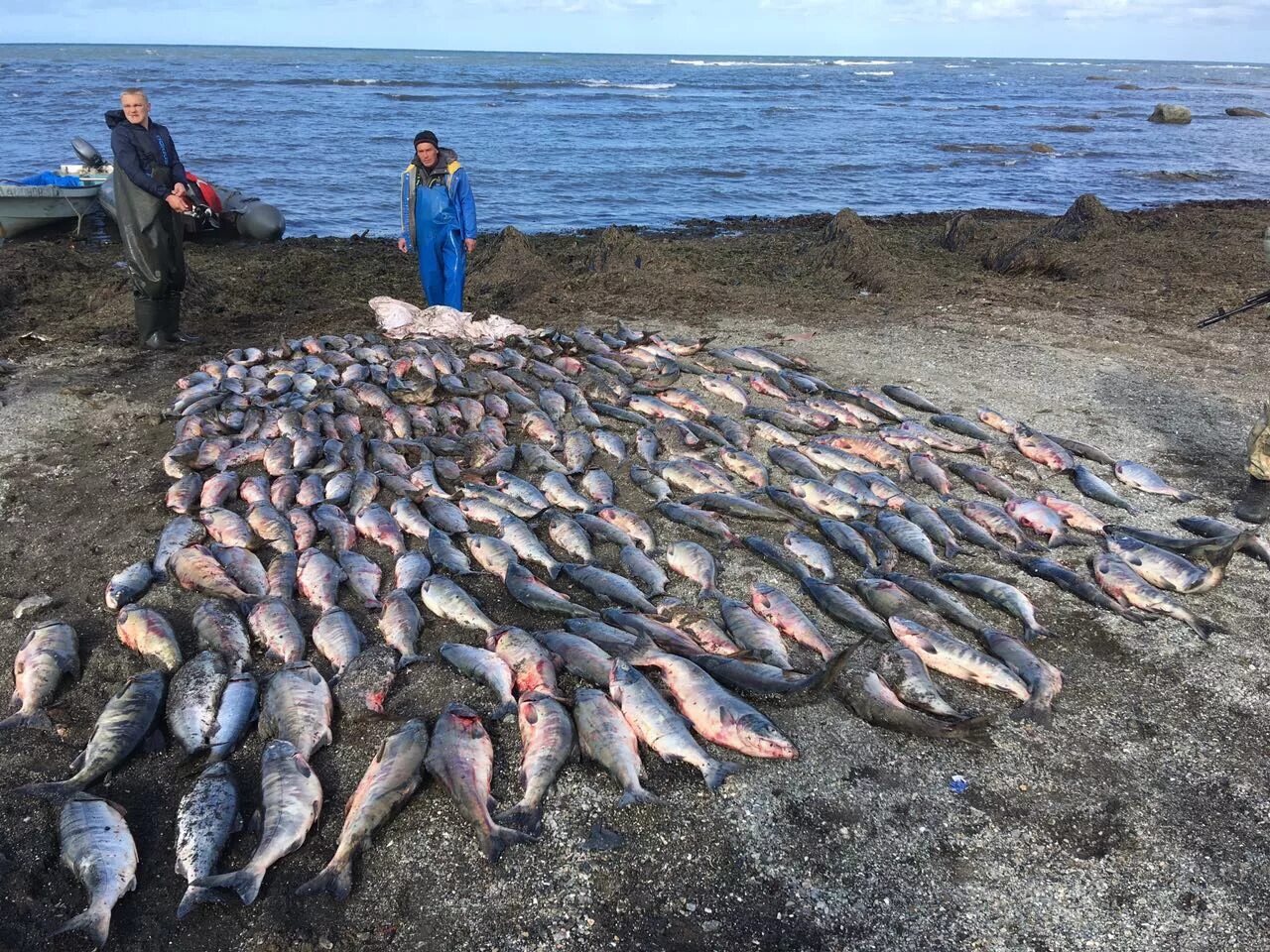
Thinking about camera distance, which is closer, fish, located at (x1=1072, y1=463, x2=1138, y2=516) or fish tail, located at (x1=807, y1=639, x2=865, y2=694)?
fish tail, located at (x1=807, y1=639, x2=865, y2=694)

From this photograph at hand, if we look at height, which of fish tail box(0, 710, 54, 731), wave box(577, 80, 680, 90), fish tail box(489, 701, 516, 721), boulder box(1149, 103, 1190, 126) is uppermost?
wave box(577, 80, 680, 90)

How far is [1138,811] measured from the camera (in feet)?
11.6

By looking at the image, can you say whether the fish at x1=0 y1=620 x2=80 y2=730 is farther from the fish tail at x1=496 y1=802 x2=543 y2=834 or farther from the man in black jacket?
the man in black jacket

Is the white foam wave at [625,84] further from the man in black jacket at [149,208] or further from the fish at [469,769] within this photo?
the fish at [469,769]

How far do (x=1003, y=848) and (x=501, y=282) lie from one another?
9.86 meters

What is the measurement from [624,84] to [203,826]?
217 ft

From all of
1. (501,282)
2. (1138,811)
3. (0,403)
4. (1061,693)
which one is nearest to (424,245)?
(501,282)

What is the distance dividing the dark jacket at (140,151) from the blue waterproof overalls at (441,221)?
90.5 inches

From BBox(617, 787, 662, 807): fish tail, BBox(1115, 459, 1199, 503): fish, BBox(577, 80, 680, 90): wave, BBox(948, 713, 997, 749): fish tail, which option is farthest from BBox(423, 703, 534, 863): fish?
BBox(577, 80, 680, 90): wave

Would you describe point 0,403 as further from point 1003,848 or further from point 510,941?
point 1003,848

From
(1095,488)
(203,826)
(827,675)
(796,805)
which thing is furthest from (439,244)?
(796,805)

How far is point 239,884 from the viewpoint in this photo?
3092 millimetres

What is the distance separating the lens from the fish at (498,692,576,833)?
136 inches

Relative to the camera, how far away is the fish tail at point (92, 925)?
9.63 ft
